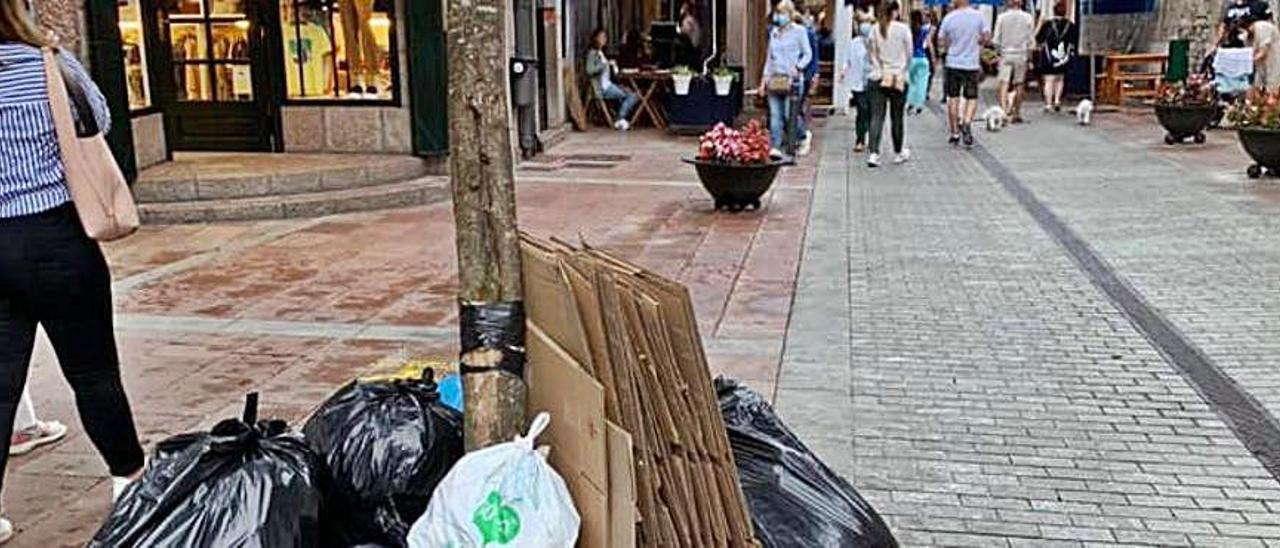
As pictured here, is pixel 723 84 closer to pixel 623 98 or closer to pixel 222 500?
pixel 623 98

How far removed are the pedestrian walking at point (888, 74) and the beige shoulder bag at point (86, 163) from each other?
966cm

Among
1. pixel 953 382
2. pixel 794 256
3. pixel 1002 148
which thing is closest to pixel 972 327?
pixel 953 382

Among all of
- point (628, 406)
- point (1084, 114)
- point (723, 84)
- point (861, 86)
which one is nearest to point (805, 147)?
point (861, 86)

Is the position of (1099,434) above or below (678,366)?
below

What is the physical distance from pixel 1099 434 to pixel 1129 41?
1782cm

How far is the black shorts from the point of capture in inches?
536

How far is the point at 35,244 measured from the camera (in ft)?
9.78

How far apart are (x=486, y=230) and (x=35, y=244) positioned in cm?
150

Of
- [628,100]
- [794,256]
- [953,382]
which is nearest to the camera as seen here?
[953,382]

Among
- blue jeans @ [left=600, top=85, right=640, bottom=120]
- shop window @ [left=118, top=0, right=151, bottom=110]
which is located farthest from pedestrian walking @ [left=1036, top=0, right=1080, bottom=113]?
shop window @ [left=118, top=0, right=151, bottom=110]

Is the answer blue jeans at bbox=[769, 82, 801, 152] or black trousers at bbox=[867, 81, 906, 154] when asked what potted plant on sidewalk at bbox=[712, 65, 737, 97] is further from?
black trousers at bbox=[867, 81, 906, 154]

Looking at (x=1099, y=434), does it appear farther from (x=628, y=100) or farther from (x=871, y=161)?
(x=628, y=100)

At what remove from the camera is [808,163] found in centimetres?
1223

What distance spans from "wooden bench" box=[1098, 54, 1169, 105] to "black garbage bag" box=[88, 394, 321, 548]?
60.7ft
